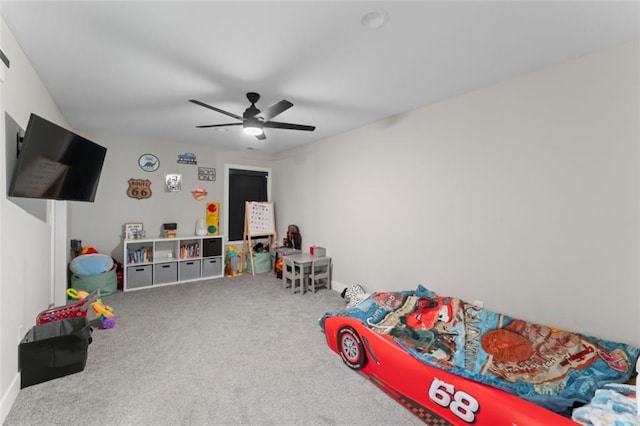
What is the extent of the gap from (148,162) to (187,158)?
2.01 feet

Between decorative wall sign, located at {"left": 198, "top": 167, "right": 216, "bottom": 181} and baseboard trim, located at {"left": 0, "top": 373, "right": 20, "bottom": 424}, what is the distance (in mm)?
3677

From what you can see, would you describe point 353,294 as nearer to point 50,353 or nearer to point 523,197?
point 523,197

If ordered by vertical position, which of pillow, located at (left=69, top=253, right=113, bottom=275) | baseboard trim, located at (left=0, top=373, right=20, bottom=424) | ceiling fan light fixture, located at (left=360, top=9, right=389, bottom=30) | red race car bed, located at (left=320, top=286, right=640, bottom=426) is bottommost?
baseboard trim, located at (left=0, top=373, right=20, bottom=424)

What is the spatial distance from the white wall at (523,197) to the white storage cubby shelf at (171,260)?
9.23 feet

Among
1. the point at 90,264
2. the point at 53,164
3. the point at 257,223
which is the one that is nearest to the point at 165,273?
the point at 90,264

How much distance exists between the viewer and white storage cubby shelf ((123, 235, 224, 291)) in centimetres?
432

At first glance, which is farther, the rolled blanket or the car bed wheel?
the car bed wheel

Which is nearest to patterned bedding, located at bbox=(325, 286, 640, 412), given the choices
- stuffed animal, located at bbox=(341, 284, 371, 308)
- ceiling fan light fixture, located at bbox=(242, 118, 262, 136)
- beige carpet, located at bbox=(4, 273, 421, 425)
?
beige carpet, located at bbox=(4, 273, 421, 425)

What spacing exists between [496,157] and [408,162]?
939mm

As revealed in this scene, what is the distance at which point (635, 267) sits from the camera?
6.02 feet

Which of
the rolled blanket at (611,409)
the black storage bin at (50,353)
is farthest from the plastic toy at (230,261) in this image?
the rolled blanket at (611,409)

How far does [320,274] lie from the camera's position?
14.1 ft

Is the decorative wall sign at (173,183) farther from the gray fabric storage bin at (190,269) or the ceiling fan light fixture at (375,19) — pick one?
the ceiling fan light fixture at (375,19)

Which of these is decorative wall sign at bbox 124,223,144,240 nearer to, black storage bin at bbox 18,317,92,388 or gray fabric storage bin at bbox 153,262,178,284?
gray fabric storage bin at bbox 153,262,178,284
